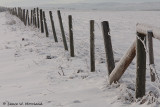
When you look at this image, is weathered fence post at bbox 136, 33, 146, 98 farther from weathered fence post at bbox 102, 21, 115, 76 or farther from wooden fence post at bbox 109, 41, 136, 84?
weathered fence post at bbox 102, 21, 115, 76

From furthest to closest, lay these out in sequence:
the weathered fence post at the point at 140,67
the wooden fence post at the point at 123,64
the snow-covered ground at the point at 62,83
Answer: the snow-covered ground at the point at 62,83 < the wooden fence post at the point at 123,64 < the weathered fence post at the point at 140,67

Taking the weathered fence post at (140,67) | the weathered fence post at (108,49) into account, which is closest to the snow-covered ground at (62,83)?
the weathered fence post at (140,67)

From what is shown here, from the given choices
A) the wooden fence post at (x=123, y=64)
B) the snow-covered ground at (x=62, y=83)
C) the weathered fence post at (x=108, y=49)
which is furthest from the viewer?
the weathered fence post at (x=108, y=49)

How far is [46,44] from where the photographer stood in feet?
36.5

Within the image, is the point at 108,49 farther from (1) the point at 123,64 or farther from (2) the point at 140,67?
(2) the point at 140,67

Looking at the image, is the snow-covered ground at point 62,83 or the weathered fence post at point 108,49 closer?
the snow-covered ground at point 62,83

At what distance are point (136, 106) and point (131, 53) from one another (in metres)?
0.86

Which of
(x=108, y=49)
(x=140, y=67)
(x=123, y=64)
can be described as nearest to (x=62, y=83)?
(x=108, y=49)

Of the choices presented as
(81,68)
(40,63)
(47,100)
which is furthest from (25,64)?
(47,100)

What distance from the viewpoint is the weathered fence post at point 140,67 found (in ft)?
13.4

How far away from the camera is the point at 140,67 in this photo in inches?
166

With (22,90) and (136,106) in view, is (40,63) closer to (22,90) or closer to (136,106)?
(22,90)

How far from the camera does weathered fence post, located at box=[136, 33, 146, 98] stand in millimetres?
4094

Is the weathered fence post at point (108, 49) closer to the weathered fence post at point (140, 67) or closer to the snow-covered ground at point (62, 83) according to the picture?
the snow-covered ground at point (62, 83)
